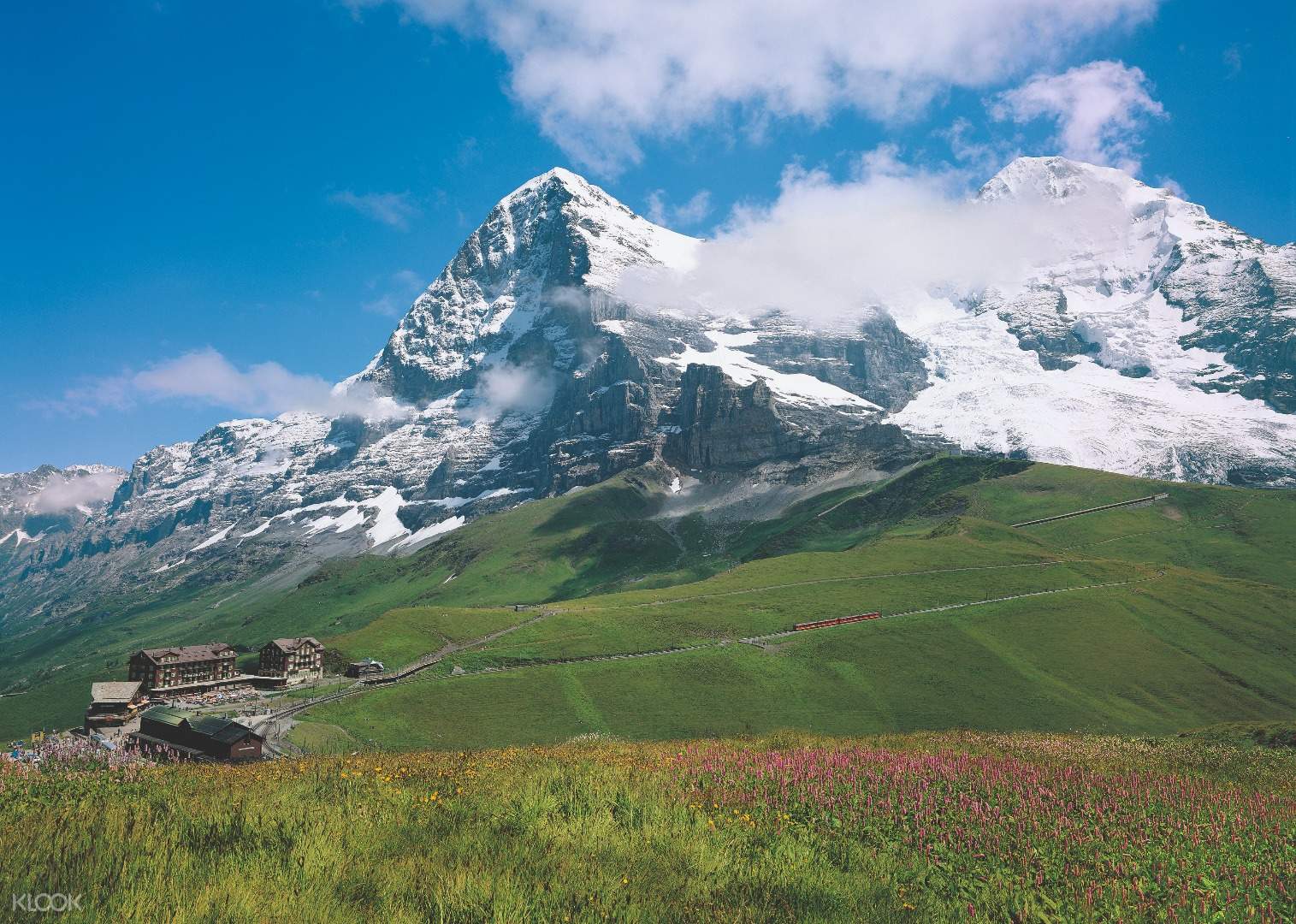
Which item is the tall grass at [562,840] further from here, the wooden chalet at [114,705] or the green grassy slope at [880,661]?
the wooden chalet at [114,705]

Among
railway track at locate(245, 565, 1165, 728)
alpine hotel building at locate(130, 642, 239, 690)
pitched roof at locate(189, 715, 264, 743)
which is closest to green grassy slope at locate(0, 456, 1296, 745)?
railway track at locate(245, 565, 1165, 728)

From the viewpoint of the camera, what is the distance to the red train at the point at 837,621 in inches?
5192

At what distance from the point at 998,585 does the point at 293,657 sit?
13584 centimetres

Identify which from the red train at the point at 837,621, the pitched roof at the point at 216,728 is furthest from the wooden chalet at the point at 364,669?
the pitched roof at the point at 216,728

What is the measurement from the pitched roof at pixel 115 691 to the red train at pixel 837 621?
345 ft

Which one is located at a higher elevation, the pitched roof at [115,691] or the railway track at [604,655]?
the railway track at [604,655]

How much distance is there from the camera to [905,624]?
124812mm

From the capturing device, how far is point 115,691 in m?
109

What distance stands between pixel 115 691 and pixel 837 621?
116483 mm

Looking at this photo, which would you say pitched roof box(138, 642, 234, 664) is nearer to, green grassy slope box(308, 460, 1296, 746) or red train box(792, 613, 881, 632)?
green grassy slope box(308, 460, 1296, 746)

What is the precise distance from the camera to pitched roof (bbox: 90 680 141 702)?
107 meters

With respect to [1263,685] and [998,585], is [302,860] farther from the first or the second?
[998,585]

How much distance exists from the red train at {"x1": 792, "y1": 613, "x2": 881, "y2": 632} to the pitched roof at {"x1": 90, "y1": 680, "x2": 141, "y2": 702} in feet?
345

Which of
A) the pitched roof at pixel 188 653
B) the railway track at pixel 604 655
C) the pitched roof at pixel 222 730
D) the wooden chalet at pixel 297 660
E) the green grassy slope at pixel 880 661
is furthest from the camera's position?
the wooden chalet at pixel 297 660
